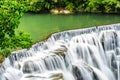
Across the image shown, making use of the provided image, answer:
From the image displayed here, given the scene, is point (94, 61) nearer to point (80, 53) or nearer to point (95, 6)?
point (80, 53)

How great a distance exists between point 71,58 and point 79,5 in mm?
17260

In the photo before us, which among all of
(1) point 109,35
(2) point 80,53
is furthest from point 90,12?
(2) point 80,53

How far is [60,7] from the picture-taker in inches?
1264

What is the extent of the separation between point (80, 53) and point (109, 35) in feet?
7.42

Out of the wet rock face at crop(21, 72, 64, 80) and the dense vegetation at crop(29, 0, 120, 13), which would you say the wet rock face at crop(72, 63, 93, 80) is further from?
the dense vegetation at crop(29, 0, 120, 13)

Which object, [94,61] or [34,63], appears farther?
[94,61]

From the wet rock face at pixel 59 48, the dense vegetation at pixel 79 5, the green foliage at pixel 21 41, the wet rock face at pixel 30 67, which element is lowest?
the dense vegetation at pixel 79 5

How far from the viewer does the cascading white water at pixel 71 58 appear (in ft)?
41.7

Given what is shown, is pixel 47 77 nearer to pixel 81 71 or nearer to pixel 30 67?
pixel 30 67

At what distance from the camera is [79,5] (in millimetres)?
30969

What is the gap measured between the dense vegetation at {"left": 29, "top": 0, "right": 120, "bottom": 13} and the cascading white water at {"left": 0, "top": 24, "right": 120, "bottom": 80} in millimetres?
10900

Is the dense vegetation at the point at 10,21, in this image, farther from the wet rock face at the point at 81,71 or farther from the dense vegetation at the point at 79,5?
the dense vegetation at the point at 79,5

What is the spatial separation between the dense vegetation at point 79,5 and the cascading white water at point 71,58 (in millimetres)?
10900

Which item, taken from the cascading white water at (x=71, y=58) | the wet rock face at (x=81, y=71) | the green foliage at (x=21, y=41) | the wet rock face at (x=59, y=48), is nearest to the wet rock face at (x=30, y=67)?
the cascading white water at (x=71, y=58)
